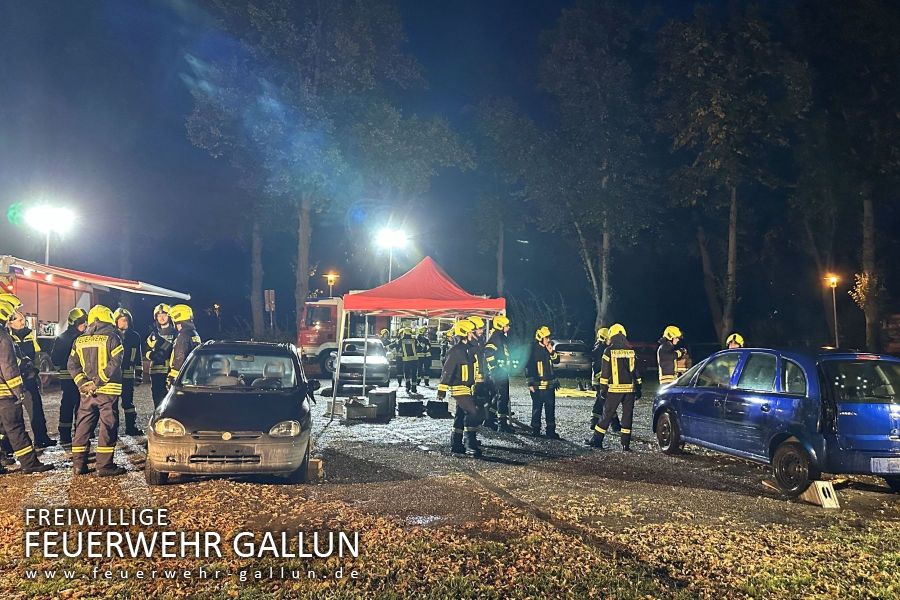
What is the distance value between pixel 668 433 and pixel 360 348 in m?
12.3

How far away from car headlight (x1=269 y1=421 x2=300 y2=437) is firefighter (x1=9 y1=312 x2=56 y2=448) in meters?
3.97

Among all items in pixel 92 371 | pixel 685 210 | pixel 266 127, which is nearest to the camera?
pixel 92 371

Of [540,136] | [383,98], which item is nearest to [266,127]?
[383,98]

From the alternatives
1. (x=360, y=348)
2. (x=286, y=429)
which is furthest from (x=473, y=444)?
(x=360, y=348)

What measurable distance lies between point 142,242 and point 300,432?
38.0 m

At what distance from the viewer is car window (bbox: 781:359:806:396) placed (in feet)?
25.2

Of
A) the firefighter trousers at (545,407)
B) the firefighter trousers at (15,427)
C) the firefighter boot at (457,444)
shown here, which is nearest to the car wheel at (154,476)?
the firefighter trousers at (15,427)

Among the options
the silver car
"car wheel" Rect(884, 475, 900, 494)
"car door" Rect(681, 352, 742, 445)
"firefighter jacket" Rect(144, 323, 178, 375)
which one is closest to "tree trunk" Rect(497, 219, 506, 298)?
the silver car

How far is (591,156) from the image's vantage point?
1261 inches

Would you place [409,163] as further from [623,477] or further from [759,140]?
[623,477]

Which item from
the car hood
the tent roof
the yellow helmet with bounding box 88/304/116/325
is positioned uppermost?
the tent roof

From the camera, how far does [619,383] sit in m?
10.4

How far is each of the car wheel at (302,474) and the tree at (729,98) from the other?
979 inches

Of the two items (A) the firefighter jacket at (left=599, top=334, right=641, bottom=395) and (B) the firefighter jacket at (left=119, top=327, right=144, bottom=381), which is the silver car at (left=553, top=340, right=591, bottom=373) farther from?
(B) the firefighter jacket at (left=119, top=327, right=144, bottom=381)
